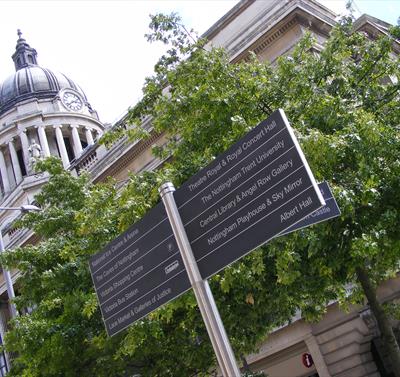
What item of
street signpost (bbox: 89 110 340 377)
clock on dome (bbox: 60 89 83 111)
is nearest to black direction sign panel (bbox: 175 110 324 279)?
street signpost (bbox: 89 110 340 377)

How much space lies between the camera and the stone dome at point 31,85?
48656mm

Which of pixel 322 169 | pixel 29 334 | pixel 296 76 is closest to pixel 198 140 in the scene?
pixel 296 76

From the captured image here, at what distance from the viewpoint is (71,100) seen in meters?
47.9

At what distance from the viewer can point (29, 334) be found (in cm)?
1337

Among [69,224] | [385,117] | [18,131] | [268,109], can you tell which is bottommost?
[385,117]

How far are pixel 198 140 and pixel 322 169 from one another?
9.85 ft

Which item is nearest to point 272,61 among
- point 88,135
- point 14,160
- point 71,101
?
point 88,135

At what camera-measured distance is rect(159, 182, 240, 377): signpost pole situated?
416 centimetres

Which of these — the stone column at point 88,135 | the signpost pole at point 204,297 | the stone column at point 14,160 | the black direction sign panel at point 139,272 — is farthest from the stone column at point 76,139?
the signpost pole at point 204,297

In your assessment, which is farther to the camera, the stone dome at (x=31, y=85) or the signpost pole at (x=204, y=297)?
the stone dome at (x=31, y=85)

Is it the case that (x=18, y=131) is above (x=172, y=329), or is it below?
above

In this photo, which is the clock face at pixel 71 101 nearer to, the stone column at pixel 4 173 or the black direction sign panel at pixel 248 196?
the stone column at pixel 4 173

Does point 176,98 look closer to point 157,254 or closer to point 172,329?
point 172,329

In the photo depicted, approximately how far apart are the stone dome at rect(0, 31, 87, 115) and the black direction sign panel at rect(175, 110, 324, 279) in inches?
1778
